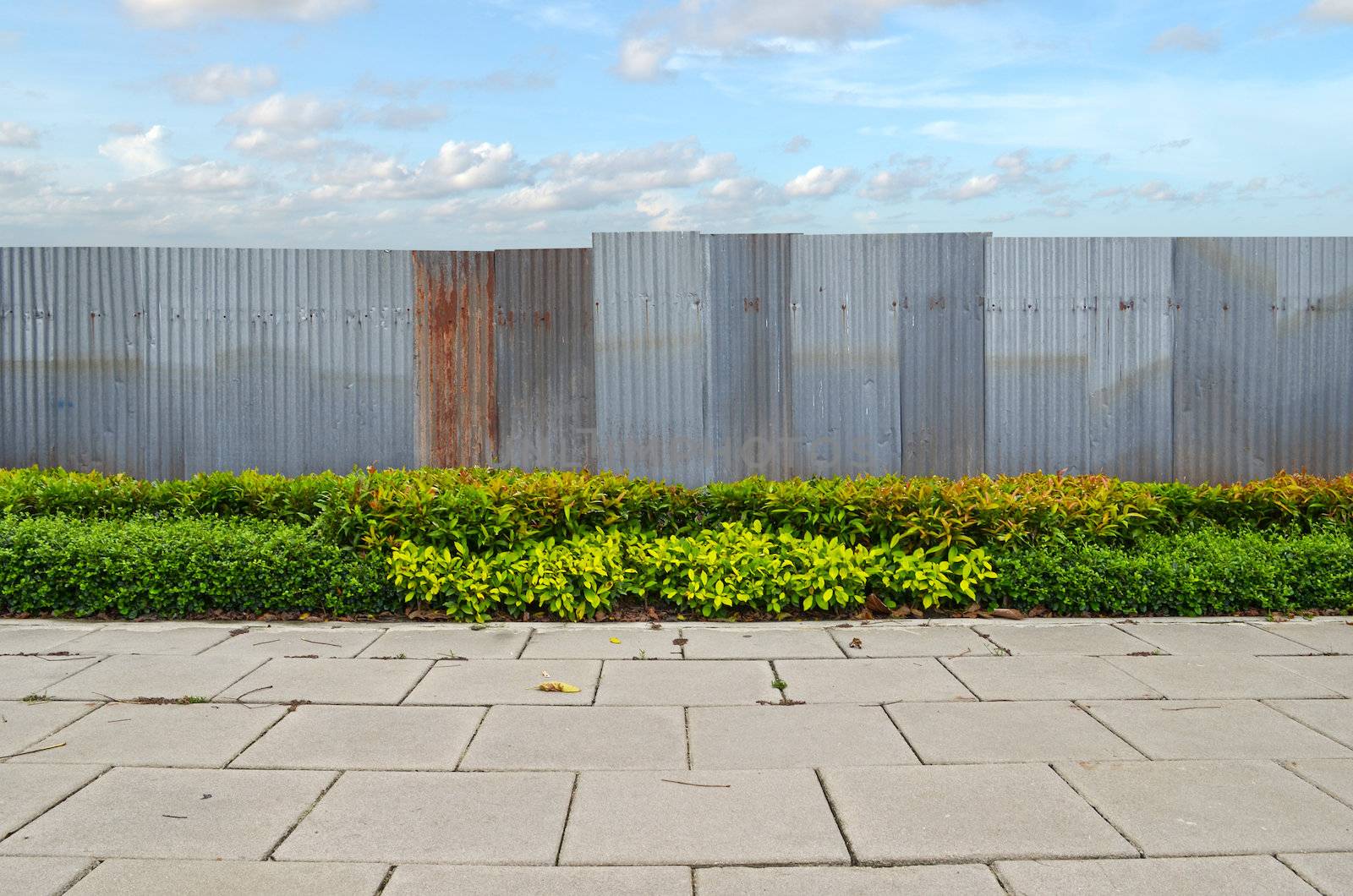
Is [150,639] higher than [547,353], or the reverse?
[547,353]

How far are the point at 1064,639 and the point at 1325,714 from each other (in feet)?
4.57

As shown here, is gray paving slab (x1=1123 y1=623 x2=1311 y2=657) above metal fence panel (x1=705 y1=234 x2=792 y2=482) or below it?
below

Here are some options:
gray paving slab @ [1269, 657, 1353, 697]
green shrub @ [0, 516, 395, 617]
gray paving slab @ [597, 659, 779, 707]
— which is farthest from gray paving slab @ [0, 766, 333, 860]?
gray paving slab @ [1269, 657, 1353, 697]

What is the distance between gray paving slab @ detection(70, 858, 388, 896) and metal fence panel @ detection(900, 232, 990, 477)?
599 centimetres

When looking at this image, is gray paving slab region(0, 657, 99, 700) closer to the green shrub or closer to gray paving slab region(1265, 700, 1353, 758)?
the green shrub

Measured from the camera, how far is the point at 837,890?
2.89 m

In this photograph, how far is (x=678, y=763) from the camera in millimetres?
3770

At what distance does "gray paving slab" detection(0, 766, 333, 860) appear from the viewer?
3.17 meters

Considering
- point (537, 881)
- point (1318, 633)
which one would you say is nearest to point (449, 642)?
point (537, 881)

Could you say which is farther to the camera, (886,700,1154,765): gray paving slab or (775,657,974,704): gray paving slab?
(775,657,974,704): gray paving slab

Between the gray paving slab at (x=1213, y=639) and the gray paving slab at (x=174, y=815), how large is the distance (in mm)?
4483

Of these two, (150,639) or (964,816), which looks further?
(150,639)

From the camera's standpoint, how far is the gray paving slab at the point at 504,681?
4.52 meters

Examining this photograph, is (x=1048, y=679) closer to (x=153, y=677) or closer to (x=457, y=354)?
(x=153, y=677)
